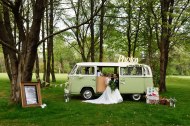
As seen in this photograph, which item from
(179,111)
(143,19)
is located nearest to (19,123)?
(179,111)

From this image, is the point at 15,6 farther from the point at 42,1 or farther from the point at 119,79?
the point at 119,79

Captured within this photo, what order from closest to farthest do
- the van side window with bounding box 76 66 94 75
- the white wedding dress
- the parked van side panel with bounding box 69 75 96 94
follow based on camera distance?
1. the white wedding dress
2. the parked van side panel with bounding box 69 75 96 94
3. the van side window with bounding box 76 66 94 75

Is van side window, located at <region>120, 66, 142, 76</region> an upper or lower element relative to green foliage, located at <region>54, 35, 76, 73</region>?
lower

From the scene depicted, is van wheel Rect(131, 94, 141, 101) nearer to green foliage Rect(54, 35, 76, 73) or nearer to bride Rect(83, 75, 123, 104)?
bride Rect(83, 75, 123, 104)

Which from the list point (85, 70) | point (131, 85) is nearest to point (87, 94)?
point (85, 70)

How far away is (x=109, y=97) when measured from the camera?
18.2 m

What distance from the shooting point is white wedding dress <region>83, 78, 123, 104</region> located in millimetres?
17844

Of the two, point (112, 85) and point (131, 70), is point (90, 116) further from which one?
point (131, 70)

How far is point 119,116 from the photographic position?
13375mm

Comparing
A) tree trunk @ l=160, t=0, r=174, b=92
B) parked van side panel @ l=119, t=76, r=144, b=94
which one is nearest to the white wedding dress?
parked van side panel @ l=119, t=76, r=144, b=94

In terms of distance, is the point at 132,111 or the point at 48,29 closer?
the point at 132,111

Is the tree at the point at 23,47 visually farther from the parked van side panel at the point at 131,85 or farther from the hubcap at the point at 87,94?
the parked van side panel at the point at 131,85

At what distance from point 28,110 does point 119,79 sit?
6826mm

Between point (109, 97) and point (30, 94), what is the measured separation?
15.9 ft
